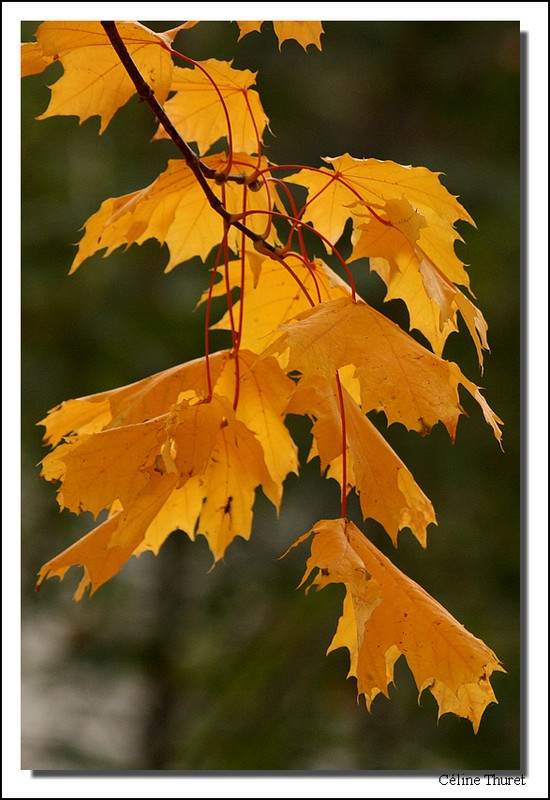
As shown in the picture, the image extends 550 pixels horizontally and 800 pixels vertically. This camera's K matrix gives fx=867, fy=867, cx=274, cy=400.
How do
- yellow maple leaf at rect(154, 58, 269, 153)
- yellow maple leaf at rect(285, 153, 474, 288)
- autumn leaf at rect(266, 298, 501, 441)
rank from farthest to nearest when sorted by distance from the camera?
yellow maple leaf at rect(154, 58, 269, 153), yellow maple leaf at rect(285, 153, 474, 288), autumn leaf at rect(266, 298, 501, 441)

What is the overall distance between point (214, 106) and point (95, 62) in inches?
6.2

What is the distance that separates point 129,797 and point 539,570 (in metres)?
0.51

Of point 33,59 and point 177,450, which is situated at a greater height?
point 33,59

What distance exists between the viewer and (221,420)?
0.64m

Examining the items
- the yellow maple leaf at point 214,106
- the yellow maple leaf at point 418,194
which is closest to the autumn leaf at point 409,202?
the yellow maple leaf at point 418,194

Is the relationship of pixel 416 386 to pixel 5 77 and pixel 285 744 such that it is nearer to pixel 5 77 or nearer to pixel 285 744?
pixel 5 77

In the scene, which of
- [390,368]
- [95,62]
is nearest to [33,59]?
[95,62]

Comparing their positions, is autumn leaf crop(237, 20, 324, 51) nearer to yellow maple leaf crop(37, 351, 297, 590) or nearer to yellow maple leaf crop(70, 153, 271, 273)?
yellow maple leaf crop(70, 153, 271, 273)

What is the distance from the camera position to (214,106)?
0.87 metres

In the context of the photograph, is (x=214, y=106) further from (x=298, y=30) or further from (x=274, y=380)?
(x=274, y=380)

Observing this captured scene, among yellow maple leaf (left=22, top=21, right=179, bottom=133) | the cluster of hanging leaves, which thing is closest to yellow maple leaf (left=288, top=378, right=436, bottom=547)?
the cluster of hanging leaves

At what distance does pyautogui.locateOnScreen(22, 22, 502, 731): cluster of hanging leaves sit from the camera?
1.99 feet

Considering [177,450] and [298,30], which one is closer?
[177,450]

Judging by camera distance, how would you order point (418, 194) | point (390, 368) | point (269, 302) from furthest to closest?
point (269, 302) < point (418, 194) < point (390, 368)
